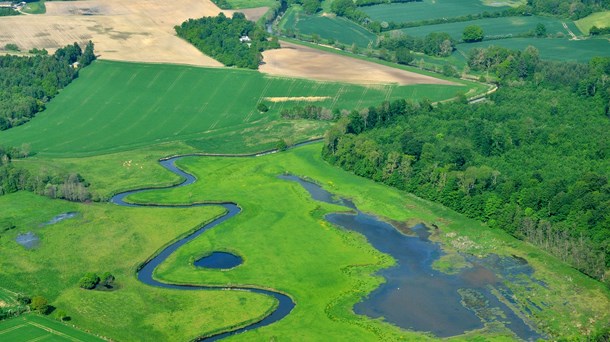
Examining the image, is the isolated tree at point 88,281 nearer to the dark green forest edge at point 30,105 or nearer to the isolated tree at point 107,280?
the isolated tree at point 107,280

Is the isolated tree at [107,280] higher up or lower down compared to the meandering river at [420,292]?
lower down

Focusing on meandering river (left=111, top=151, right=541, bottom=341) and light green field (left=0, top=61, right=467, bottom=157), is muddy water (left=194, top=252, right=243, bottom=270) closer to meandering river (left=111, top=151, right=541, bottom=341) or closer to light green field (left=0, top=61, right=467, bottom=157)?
meandering river (left=111, top=151, right=541, bottom=341)

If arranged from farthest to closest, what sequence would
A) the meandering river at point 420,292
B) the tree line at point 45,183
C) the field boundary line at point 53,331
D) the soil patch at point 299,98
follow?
the soil patch at point 299,98 < the tree line at point 45,183 < the meandering river at point 420,292 < the field boundary line at point 53,331

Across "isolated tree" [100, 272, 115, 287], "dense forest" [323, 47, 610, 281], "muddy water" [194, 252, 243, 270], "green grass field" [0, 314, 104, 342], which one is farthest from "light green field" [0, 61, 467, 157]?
"green grass field" [0, 314, 104, 342]

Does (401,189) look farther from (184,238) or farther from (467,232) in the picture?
(184,238)

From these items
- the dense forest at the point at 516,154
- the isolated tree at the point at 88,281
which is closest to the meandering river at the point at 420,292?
the isolated tree at the point at 88,281

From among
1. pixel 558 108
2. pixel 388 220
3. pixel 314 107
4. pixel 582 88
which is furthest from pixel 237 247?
pixel 582 88
